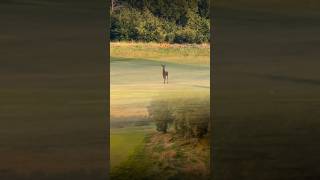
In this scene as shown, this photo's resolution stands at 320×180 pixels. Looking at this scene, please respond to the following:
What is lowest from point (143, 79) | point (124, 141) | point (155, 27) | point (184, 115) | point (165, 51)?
point (124, 141)

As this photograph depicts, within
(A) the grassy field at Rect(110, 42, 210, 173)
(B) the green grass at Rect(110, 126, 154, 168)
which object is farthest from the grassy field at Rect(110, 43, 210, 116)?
(B) the green grass at Rect(110, 126, 154, 168)

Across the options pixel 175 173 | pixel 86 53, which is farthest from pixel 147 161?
pixel 86 53

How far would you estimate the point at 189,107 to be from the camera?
6.05 meters

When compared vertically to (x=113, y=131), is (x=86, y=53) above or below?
above

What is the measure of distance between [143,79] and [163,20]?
2.07ft

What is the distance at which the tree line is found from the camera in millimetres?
6020

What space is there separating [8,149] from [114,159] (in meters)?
0.94

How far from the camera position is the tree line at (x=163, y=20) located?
6.02 metres

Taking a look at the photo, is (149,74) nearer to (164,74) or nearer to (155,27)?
(164,74)

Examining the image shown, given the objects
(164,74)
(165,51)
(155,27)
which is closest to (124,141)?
(164,74)

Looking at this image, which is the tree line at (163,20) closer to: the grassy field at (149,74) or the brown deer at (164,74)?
the grassy field at (149,74)

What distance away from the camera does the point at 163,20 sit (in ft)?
20.2

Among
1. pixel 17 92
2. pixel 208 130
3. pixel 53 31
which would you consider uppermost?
pixel 53 31

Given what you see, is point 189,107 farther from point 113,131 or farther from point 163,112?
point 113,131
